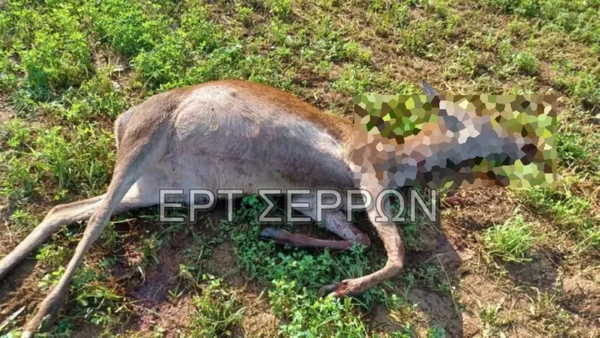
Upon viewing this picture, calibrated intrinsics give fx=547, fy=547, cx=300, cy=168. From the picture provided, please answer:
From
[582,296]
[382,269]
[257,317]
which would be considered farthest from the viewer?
[582,296]

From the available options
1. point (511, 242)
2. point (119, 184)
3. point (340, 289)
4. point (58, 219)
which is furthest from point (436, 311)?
point (58, 219)

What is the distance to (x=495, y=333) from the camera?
3662mm

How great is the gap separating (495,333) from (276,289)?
150cm

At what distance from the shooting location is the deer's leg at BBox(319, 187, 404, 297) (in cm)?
363

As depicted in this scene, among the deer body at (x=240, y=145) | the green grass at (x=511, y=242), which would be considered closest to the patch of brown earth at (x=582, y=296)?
the green grass at (x=511, y=242)

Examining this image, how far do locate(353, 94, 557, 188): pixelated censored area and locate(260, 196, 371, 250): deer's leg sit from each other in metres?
0.35

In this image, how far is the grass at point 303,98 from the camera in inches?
142

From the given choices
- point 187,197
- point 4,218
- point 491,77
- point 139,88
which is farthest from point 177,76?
point 491,77

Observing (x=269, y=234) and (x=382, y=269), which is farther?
(x=269, y=234)

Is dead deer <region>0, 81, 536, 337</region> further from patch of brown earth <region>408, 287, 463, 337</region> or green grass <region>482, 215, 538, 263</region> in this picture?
green grass <region>482, 215, 538, 263</region>

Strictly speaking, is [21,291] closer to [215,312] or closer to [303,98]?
[215,312]

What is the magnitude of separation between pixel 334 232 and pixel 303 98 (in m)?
1.55

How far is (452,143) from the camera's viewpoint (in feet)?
14.0

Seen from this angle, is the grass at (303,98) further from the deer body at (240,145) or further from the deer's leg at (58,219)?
the deer body at (240,145)
